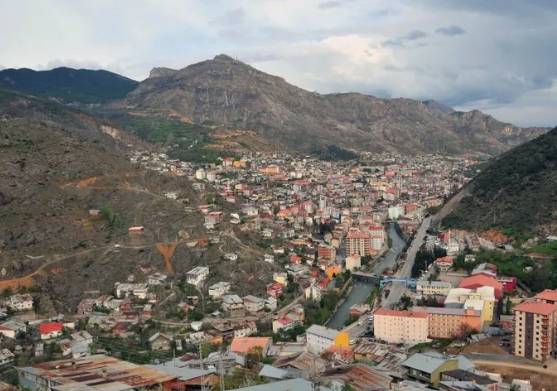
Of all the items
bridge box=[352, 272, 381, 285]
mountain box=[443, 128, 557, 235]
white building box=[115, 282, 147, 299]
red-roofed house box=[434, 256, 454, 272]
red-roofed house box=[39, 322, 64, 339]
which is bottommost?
red-roofed house box=[39, 322, 64, 339]

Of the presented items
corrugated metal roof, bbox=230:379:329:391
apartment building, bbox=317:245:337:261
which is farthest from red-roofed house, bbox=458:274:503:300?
corrugated metal roof, bbox=230:379:329:391

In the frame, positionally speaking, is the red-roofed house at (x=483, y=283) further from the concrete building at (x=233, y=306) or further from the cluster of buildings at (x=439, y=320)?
the concrete building at (x=233, y=306)

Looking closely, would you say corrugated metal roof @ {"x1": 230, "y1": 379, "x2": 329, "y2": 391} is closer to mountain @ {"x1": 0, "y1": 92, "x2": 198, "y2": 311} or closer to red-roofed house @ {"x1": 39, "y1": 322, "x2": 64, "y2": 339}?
red-roofed house @ {"x1": 39, "y1": 322, "x2": 64, "y2": 339}

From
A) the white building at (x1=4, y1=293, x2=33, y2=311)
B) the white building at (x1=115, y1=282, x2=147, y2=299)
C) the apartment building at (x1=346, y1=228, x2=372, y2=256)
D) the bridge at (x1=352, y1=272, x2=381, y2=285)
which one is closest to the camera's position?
the white building at (x1=4, y1=293, x2=33, y2=311)

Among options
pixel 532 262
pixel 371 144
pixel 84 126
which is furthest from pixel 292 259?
pixel 371 144

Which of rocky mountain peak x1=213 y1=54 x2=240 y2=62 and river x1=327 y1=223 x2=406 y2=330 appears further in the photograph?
rocky mountain peak x1=213 y1=54 x2=240 y2=62

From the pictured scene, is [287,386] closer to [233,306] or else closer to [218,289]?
[233,306]

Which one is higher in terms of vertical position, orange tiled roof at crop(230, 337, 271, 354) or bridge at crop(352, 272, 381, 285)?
bridge at crop(352, 272, 381, 285)

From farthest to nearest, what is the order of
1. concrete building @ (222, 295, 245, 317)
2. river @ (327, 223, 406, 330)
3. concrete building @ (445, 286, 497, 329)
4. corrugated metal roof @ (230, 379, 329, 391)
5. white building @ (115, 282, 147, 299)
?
white building @ (115, 282, 147, 299) < river @ (327, 223, 406, 330) < concrete building @ (222, 295, 245, 317) < concrete building @ (445, 286, 497, 329) < corrugated metal roof @ (230, 379, 329, 391)
